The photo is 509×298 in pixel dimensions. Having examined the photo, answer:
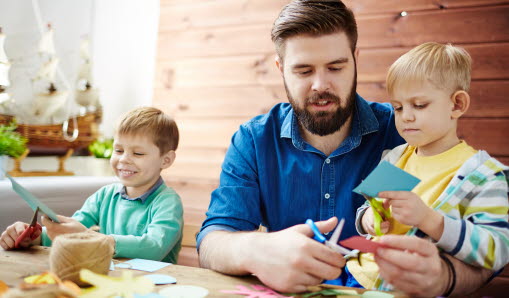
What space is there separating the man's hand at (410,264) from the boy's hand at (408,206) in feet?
0.19

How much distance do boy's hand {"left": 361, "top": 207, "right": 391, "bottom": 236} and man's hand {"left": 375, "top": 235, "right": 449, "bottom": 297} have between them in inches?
7.6

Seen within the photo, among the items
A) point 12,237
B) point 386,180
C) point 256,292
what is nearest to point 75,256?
point 256,292

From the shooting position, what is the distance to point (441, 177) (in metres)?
0.95

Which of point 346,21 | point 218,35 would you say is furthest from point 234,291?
point 218,35

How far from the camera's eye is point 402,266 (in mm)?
724

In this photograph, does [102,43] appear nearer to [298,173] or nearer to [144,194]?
[144,194]

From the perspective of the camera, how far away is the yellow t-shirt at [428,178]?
941mm

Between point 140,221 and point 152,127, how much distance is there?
0.31 m

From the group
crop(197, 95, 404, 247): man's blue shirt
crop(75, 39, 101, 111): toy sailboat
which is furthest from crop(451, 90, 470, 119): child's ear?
crop(75, 39, 101, 111): toy sailboat

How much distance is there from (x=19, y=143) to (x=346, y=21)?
1678 millimetres

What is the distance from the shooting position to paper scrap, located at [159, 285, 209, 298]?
747mm

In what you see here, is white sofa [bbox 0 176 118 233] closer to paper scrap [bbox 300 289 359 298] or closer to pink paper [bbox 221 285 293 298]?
pink paper [bbox 221 285 293 298]

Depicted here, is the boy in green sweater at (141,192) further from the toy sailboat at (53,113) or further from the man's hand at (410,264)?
the toy sailboat at (53,113)

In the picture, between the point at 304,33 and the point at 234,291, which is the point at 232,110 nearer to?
the point at 304,33
